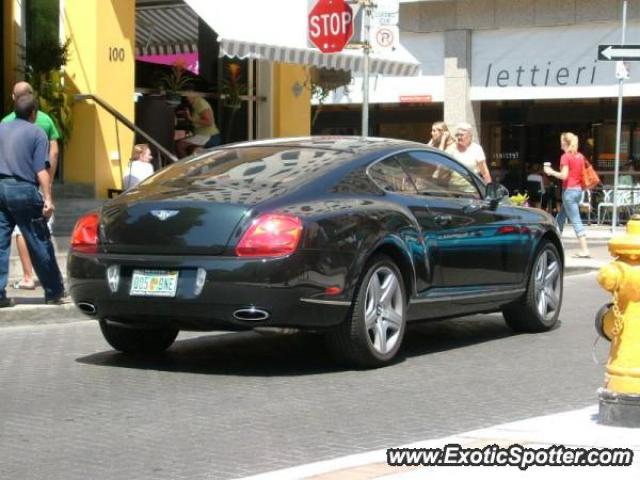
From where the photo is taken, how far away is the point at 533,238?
10.5 metres

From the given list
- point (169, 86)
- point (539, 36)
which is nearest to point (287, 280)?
point (169, 86)

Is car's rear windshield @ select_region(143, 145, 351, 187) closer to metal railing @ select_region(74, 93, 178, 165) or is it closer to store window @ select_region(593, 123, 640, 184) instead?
metal railing @ select_region(74, 93, 178, 165)

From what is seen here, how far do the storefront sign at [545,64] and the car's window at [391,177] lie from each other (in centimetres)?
2049

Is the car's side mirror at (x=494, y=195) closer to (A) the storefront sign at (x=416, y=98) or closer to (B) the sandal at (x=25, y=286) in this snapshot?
(B) the sandal at (x=25, y=286)

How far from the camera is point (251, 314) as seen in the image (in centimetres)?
797

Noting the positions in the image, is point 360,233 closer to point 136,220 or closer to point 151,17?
point 136,220

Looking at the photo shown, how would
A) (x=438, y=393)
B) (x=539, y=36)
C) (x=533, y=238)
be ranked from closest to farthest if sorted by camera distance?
1. (x=438, y=393)
2. (x=533, y=238)
3. (x=539, y=36)

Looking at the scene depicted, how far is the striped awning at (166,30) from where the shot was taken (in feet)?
68.5

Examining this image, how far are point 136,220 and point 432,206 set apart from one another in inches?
87.3

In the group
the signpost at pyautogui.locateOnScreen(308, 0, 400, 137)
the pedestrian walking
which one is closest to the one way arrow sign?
the signpost at pyautogui.locateOnScreen(308, 0, 400, 137)

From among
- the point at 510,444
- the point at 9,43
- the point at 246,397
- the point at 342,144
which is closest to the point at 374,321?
the point at 246,397

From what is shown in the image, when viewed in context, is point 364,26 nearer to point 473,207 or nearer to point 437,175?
point 437,175

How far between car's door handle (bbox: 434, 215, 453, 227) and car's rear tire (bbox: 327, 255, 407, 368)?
69 centimetres

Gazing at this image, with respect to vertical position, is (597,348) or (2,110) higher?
(2,110)
